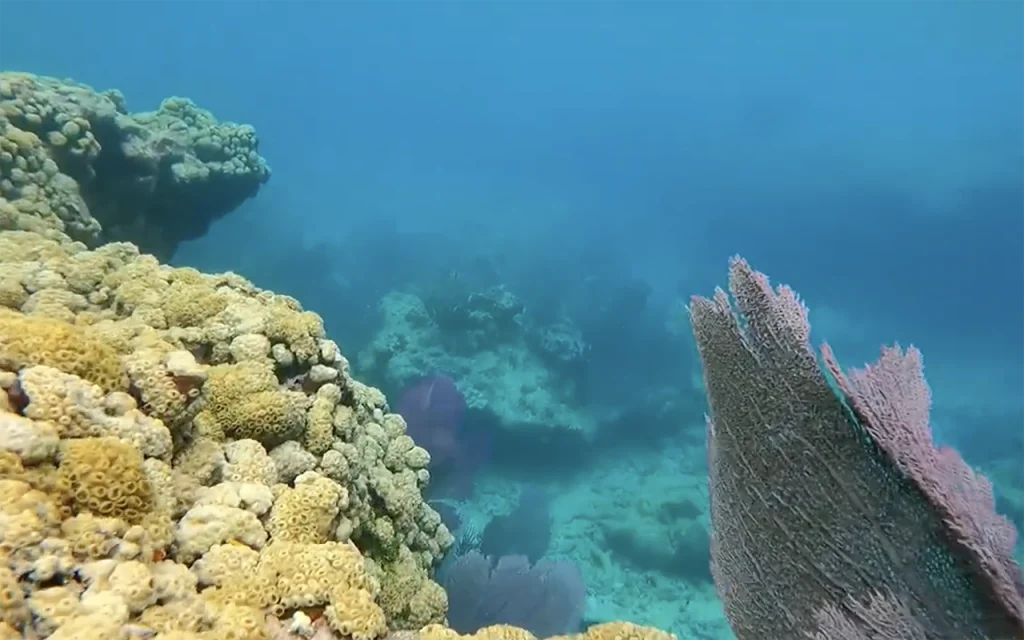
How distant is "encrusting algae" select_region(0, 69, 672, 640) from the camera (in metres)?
1.69

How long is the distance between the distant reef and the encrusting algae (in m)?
2.60

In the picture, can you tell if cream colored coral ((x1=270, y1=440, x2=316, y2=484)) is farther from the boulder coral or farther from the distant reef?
the distant reef

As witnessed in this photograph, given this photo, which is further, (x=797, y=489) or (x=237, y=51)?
(x=237, y=51)

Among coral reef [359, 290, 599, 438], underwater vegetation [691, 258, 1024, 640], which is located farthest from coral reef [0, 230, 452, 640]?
coral reef [359, 290, 599, 438]

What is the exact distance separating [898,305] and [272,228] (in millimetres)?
34253

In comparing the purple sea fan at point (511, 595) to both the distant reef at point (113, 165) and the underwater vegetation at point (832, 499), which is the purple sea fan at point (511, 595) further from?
the distant reef at point (113, 165)

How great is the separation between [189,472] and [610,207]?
54962mm

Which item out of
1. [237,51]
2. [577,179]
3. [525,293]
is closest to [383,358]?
[525,293]

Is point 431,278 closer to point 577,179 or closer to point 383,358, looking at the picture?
point 383,358

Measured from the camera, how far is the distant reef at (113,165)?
19.9 ft

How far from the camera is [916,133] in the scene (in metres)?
66.1

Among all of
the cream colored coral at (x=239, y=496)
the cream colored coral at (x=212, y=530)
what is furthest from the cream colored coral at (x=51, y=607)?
the cream colored coral at (x=239, y=496)

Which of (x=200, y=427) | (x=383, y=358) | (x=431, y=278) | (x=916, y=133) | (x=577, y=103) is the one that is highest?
(x=577, y=103)

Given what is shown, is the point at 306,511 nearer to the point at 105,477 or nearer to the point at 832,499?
the point at 105,477
